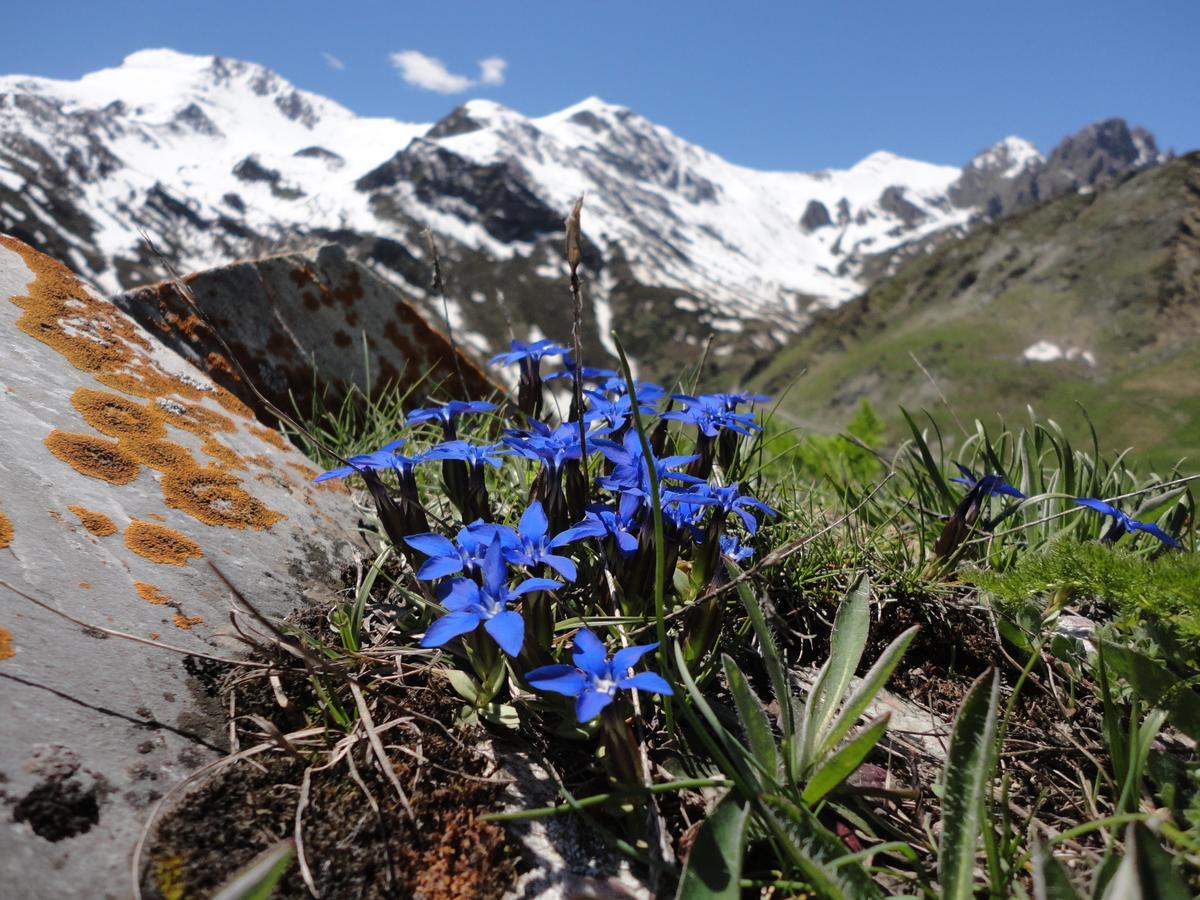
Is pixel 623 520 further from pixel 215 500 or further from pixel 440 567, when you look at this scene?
pixel 215 500

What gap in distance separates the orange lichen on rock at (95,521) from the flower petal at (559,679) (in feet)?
4.37

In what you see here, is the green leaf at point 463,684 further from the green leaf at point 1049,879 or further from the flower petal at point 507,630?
the green leaf at point 1049,879

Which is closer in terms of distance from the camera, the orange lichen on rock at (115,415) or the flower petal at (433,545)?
the flower petal at (433,545)

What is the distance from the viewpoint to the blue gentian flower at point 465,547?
190 centimetres

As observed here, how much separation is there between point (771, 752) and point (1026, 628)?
121 centimetres

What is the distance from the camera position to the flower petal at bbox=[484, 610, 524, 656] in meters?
1.56

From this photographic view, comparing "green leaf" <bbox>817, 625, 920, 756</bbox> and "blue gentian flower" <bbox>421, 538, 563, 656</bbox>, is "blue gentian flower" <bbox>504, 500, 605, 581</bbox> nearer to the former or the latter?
"blue gentian flower" <bbox>421, 538, 563, 656</bbox>

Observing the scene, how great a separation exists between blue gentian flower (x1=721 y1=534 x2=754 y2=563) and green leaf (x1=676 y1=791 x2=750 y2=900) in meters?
0.84

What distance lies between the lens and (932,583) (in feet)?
9.07

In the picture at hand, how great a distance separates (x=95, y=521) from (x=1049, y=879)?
2.49 m

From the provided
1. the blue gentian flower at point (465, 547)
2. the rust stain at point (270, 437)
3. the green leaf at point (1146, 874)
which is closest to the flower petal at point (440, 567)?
the blue gentian flower at point (465, 547)

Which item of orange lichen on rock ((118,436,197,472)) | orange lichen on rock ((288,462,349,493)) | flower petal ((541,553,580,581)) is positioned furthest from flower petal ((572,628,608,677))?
orange lichen on rock ((288,462,349,493))

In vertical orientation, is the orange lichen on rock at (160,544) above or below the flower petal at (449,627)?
below

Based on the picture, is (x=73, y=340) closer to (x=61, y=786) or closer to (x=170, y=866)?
(x=61, y=786)
